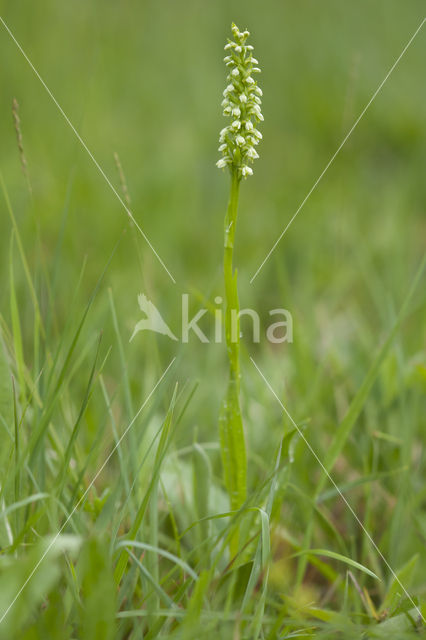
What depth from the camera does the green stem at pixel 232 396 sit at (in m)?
1.33

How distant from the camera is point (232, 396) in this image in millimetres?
1410

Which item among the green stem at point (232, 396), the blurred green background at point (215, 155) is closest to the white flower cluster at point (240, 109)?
the green stem at point (232, 396)

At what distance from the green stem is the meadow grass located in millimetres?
53

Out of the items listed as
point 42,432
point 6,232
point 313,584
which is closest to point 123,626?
point 42,432

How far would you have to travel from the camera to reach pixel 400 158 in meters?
4.48

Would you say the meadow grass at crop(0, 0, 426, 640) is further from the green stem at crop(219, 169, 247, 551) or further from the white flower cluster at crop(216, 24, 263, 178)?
the white flower cluster at crop(216, 24, 263, 178)

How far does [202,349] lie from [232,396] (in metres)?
1.32

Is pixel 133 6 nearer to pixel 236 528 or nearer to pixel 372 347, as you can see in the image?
pixel 372 347

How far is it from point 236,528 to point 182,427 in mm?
775

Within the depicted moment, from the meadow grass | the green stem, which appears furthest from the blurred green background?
the green stem

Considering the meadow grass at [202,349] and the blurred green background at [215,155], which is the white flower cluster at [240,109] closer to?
the meadow grass at [202,349]

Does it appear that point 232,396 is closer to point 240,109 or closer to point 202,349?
point 240,109

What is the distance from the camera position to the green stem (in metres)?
1.33

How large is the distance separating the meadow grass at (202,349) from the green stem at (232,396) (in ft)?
0.17
